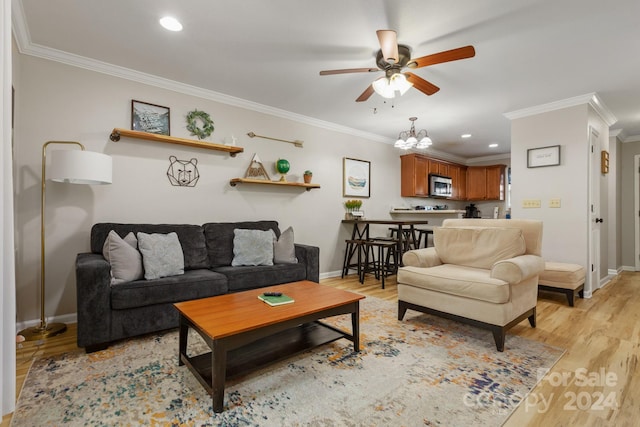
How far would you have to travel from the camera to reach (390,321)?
9.66 ft

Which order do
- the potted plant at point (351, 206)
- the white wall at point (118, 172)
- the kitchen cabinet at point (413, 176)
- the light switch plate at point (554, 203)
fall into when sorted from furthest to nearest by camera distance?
the kitchen cabinet at point (413, 176) < the potted plant at point (351, 206) < the light switch plate at point (554, 203) < the white wall at point (118, 172)

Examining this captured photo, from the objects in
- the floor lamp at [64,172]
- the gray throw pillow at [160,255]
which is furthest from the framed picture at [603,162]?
the floor lamp at [64,172]

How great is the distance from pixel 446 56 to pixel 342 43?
879mm

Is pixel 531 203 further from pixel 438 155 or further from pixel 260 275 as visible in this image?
pixel 260 275

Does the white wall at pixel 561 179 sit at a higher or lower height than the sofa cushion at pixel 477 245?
higher

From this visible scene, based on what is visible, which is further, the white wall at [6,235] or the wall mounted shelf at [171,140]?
the wall mounted shelf at [171,140]

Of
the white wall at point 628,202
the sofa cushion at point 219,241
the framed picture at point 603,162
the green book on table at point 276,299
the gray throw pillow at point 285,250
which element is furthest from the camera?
the white wall at point 628,202

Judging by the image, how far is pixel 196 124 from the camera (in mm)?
3619

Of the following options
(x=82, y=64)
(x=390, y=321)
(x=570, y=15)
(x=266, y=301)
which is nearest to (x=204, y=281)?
(x=266, y=301)

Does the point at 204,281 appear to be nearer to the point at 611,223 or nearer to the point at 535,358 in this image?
the point at 535,358

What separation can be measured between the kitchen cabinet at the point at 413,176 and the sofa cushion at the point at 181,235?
4.15 metres

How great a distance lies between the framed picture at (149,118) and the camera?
10.5ft

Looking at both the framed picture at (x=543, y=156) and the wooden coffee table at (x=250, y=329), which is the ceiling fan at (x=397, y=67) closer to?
the wooden coffee table at (x=250, y=329)

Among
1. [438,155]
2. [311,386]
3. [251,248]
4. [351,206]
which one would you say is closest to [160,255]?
[251,248]
